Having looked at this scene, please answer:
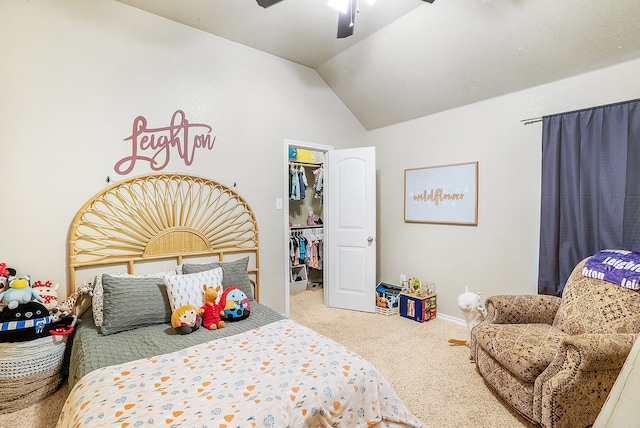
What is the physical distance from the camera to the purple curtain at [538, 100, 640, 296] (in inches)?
91.4

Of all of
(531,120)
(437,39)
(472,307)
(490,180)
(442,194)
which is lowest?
(472,307)

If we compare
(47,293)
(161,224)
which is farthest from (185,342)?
(161,224)

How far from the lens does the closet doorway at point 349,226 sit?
387cm

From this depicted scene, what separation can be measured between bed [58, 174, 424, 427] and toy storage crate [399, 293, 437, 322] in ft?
5.59

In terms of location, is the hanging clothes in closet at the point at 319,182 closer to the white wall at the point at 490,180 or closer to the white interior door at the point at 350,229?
the white interior door at the point at 350,229

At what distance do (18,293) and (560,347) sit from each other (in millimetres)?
3274

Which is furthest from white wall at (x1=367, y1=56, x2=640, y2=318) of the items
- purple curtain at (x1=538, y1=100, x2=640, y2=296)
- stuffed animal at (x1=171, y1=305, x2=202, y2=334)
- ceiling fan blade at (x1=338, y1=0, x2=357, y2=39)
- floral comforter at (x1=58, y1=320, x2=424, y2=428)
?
stuffed animal at (x1=171, y1=305, x2=202, y2=334)

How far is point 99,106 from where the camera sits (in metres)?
2.52

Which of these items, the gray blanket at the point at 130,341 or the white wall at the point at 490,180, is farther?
the white wall at the point at 490,180

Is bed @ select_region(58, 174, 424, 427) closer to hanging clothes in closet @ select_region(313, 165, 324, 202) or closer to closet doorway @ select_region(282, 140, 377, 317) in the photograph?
closet doorway @ select_region(282, 140, 377, 317)

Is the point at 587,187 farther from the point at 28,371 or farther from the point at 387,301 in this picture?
the point at 28,371

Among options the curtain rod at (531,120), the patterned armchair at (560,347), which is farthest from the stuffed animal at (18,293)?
the curtain rod at (531,120)

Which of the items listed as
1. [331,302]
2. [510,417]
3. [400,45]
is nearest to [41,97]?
[400,45]

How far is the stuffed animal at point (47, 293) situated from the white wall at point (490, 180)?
3448 mm
